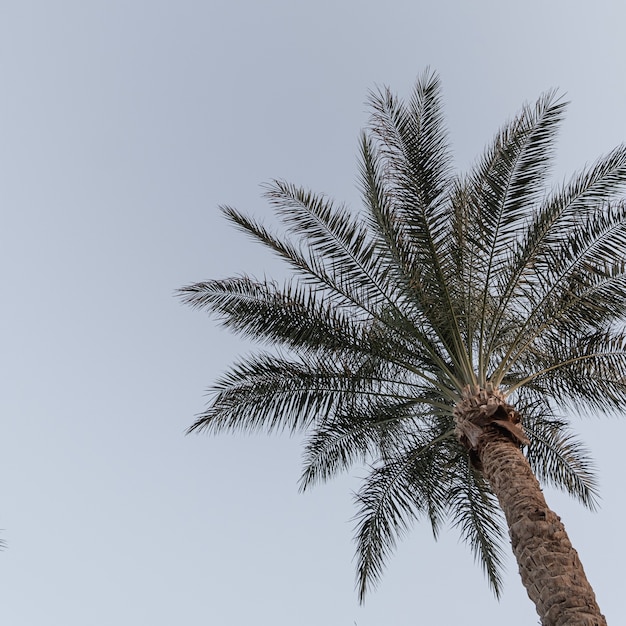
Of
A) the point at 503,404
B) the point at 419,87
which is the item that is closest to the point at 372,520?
the point at 503,404

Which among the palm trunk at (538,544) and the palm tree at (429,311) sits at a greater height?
the palm tree at (429,311)

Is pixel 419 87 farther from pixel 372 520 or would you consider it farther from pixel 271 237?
pixel 372 520

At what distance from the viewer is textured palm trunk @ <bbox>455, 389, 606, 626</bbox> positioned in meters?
5.59

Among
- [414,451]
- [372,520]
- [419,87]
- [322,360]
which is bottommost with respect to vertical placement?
[372,520]

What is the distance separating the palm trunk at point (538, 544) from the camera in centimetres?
555

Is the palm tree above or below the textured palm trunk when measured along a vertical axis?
above

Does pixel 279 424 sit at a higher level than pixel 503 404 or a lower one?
higher

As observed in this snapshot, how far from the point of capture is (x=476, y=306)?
8.98m

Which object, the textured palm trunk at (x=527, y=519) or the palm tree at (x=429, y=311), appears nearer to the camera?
the textured palm trunk at (x=527, y=519)

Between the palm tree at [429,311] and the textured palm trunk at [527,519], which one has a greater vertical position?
the palm tree at [429,311]

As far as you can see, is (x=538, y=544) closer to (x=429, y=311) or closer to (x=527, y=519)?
(x=527, y=519)

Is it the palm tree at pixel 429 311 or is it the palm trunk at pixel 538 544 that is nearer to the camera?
the palm trunk at pixel 538 544

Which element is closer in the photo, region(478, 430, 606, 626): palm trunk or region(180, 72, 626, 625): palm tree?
region(478, 430, 606, 626): palm trunk

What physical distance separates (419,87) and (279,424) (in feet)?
18.0
